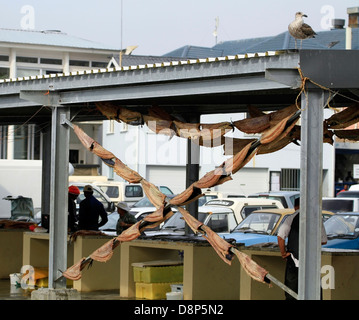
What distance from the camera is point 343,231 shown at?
1964 centimetres

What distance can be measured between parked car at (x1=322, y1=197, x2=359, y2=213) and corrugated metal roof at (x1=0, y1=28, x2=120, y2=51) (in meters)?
20.6

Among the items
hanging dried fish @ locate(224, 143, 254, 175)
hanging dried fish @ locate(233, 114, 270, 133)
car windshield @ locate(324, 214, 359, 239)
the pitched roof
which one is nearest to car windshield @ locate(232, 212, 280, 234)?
car windshield @ locate(324, 214, 359, 239)

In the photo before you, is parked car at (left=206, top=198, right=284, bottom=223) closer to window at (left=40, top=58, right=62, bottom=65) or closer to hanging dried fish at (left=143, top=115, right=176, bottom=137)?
hanging dried fish at (left=143, top=115, right=176, bottom=137)

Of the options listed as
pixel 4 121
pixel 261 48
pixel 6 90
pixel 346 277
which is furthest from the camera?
pixel 261 48

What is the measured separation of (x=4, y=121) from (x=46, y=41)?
2616 centimetres

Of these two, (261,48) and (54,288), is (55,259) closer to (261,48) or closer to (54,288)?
(54,288)

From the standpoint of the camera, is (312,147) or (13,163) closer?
(312,147)

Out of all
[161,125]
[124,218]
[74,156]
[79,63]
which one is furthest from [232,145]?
[74,156]

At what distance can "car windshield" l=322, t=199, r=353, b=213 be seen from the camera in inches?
1102

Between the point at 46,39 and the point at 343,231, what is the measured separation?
30659mm

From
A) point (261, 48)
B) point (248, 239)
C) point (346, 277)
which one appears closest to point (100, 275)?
point (248, 239)

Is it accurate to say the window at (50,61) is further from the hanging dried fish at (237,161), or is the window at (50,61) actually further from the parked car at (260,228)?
the hanging dried fish at (237,161)

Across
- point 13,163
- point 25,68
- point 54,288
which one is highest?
point 25,68

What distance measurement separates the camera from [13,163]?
3612cm
